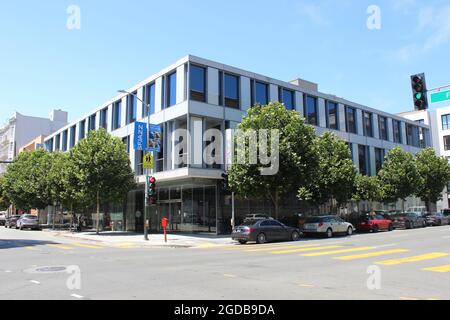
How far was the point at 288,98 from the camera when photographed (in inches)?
1428

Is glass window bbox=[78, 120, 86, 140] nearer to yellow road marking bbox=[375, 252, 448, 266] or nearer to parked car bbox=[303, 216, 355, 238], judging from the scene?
parked car bbox=[303, 216, 355, 238]

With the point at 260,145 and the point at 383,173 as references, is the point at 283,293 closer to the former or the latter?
the point at 260,145

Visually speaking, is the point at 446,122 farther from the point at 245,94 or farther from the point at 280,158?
the point at 280,158

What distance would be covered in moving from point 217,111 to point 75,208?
826 inches

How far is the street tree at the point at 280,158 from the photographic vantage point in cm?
2628

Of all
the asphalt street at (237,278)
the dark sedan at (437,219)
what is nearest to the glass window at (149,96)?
the asphalt street at (237,278)

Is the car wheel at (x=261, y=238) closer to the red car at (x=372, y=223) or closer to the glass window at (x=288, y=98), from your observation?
the red car at (x=372, y=223)

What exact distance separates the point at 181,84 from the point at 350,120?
21957 millimetres

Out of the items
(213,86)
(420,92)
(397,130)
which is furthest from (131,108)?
(397,130)

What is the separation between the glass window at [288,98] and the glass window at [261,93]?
2.01 metres

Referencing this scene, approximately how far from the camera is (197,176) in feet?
92.1

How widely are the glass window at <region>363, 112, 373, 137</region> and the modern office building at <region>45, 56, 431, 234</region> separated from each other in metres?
4.85

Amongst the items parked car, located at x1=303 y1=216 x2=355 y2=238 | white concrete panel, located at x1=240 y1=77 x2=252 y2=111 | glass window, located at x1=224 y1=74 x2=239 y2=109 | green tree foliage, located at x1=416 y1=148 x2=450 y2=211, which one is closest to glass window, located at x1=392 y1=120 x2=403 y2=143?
green tree foliage, located at x1=416 y1=148 x2=450 y2=211
